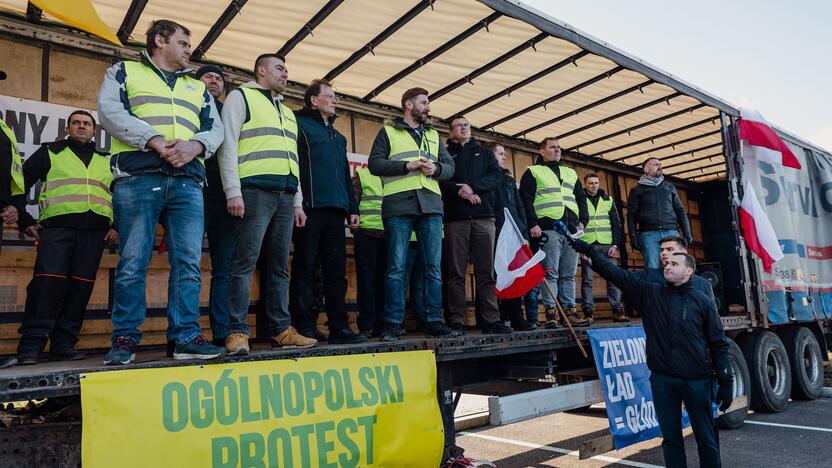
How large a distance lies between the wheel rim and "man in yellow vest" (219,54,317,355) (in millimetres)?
6625

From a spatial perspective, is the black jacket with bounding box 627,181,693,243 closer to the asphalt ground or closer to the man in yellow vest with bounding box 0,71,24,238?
the asphalt ground

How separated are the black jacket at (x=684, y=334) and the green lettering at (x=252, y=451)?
276 cm

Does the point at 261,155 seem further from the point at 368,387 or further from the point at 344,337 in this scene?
the point at 368,387

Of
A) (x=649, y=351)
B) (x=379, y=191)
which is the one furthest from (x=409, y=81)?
(x=649, y=351)

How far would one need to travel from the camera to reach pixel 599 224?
7.19 meters

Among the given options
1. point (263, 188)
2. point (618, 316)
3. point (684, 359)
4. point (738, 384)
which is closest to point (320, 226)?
point (263, 188)

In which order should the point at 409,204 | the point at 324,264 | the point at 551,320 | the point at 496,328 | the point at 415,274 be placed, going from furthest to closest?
the point at 415,274 < the point at 551,320 < the point at 496,328 < the point at 409,204 < the point at 324,264

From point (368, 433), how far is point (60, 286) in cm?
225

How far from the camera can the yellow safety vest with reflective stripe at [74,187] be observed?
3.81 meters

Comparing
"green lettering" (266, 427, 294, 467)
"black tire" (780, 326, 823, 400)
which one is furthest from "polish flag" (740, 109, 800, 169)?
"green lettering" (266, 427, 294, 467)

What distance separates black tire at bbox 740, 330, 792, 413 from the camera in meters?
7.01

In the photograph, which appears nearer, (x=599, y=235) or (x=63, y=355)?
(x=63, y=355)

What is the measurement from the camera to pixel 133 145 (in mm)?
2963

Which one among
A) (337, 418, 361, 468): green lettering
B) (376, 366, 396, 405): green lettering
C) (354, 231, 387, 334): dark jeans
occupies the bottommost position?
(337, 418, 361, 468): green lettering
